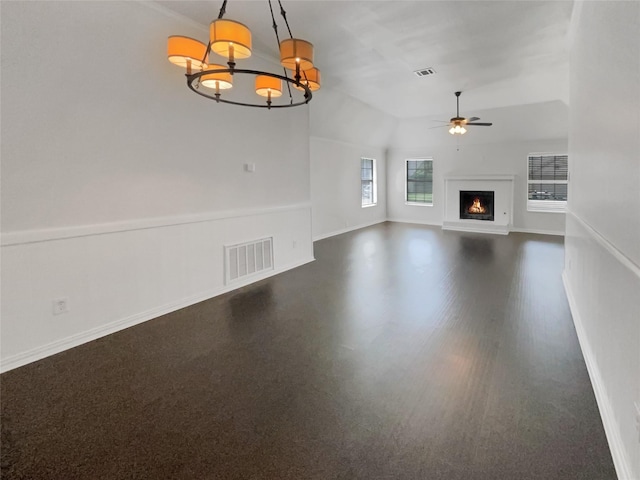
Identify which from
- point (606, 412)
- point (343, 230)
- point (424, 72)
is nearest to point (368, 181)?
point (343, 230)

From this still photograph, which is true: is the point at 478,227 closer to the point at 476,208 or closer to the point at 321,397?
the point at 476,208

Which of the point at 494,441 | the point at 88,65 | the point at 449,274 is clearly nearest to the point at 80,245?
the point at 88,65

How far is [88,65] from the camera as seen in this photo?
2936 millimetres

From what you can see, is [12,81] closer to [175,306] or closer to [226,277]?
[175,306]

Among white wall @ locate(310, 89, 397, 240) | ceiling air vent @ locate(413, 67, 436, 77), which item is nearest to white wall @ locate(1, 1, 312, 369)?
ceiling air vent @ locate(413, 67, 436, 77)

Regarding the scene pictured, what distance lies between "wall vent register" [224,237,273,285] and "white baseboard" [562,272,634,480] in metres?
3.66

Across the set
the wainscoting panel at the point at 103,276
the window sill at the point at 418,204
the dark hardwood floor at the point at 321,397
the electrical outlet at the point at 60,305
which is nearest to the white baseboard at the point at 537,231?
the window sill at the point at 418,204

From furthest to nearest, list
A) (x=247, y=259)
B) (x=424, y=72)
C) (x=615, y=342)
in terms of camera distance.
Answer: (x=424, y=72) → (x=247, y=259) → (x=615, y=342)

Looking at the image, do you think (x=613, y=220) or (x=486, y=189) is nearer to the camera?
(x=613, y=220)

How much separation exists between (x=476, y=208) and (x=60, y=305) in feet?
30.3

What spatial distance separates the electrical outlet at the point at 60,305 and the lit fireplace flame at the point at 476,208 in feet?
30.1

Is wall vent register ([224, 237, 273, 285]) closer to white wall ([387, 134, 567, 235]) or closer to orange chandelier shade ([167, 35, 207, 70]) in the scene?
orange chandelier shade ([167, 35, 207, 70])

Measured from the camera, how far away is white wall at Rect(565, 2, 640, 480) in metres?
1.43

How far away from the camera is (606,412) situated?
188 cm
